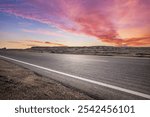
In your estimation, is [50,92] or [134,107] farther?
[50,92]

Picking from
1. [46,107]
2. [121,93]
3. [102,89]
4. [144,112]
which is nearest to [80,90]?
[102,89]

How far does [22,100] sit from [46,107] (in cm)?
90

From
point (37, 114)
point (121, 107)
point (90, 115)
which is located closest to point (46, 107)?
point (37, 114)

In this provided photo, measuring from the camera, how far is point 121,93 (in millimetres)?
5961

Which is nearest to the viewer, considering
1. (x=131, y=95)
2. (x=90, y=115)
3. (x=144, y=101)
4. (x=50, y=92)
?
(x=90, y=115)

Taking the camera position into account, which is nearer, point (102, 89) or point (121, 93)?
point (121, 93)

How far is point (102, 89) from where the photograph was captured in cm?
650

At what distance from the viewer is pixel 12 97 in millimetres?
5859

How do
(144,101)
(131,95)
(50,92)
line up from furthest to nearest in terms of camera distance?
(50,92)
(131,95)
(144,101)

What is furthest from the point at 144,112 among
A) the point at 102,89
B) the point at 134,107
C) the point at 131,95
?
the point at 102,89

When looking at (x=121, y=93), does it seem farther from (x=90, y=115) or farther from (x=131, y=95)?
(x=90, y=115)

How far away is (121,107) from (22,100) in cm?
253

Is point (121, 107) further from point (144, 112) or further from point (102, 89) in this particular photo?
point (102, 89)

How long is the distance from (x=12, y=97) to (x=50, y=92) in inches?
44.4
